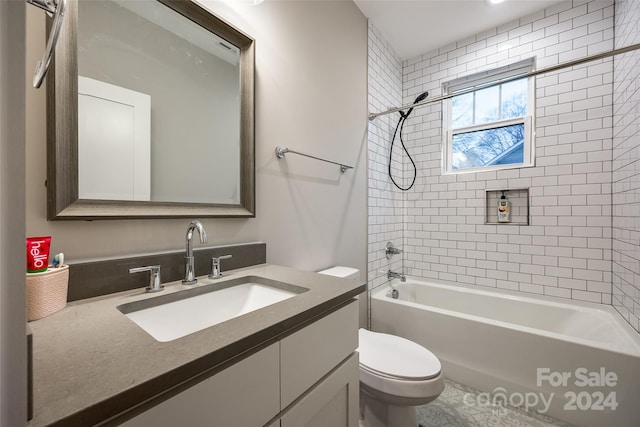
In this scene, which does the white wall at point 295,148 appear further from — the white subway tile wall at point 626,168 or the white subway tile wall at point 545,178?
the white subway tile wall at point 626,168

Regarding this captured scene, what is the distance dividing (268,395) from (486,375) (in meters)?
1.75

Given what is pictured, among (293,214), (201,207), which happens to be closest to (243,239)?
(201,207)

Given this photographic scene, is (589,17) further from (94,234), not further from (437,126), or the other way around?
(94,234)

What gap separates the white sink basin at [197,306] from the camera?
2.53ft

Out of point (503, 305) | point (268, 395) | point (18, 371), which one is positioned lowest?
point (503, 305)

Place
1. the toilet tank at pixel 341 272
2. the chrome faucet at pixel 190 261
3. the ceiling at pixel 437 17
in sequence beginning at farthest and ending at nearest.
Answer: the ceiling at pixel 437 17, the toilet tank at pixel 341 272, the chrome faucet at pixel 190 261

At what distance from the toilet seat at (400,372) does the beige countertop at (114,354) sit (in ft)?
2.29

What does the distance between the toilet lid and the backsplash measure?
832mm

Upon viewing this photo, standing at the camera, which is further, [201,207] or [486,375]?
[486,375]

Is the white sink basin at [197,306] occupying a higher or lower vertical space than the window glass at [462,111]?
lower

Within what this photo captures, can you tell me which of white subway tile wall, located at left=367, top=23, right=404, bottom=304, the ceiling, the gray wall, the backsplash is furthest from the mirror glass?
the ceiling

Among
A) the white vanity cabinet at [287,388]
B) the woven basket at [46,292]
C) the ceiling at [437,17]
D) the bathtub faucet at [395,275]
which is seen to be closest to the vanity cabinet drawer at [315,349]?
the white vanity cabinet at [287,388]

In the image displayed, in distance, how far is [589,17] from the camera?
1.94m

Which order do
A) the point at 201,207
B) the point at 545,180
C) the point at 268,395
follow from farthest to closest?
the point at 545,180, the point at 201,207, the point at 268,395
